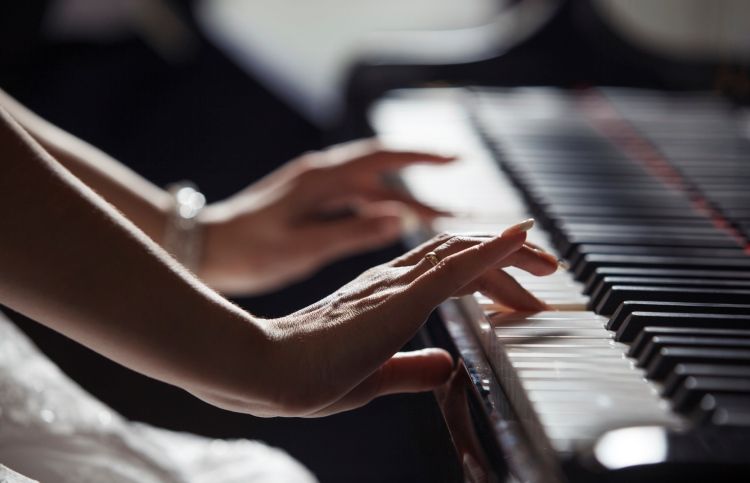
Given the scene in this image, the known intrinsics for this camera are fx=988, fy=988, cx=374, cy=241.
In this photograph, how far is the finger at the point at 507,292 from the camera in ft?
2.56

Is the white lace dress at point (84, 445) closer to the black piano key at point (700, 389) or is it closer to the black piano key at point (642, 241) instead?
the black piano key at point (642, 241)

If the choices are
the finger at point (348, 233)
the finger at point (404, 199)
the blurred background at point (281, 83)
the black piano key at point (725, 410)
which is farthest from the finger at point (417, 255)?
the finger at point (348, 233)

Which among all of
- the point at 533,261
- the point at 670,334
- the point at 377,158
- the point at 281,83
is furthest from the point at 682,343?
the point at 281,83

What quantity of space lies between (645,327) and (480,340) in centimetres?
13

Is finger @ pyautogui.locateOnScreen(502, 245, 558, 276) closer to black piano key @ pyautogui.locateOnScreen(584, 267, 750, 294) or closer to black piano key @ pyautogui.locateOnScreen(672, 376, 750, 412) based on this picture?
black piano key @ pyautogui.locateOnScreen(584, 267, 750, 294)

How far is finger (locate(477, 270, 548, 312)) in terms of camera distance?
78cm

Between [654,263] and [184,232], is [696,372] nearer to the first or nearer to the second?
[654,263]

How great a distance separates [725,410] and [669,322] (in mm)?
142

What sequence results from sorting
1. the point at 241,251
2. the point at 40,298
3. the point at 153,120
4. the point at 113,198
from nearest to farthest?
the point at 40,298 → the point at 113,198 → the point at 241,251 → the point at 153,120

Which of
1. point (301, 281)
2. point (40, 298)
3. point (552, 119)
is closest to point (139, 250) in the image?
point (40, 298)

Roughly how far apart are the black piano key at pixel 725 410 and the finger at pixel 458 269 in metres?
0.19

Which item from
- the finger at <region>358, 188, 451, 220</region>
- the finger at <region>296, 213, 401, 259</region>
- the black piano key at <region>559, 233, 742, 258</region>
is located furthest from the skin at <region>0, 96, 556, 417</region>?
the finger at <region>296, 213, 401, 259</region>

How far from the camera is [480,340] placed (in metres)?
0.78

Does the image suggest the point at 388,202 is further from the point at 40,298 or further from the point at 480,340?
the point at 40,298
